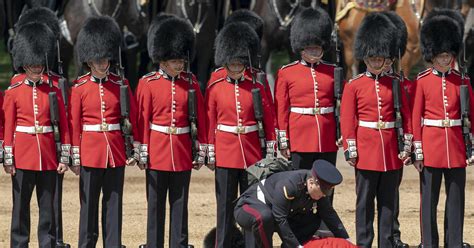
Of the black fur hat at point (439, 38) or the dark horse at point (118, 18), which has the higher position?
the black fur hat at point (439, 38)

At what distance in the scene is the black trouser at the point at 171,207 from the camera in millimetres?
11883

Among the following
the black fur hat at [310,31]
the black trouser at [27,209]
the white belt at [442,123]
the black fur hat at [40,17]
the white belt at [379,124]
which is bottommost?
the black trouser at [27,209]

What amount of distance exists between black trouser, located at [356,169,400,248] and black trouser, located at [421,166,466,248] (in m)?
0.19

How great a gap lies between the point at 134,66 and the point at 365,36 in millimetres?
5550

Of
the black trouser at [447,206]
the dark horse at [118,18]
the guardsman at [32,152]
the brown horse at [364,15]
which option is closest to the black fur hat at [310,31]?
the black trouser at [447,206]

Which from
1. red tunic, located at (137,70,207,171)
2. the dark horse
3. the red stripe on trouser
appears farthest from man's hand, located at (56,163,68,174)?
the dark horse

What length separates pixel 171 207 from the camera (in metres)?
11.9

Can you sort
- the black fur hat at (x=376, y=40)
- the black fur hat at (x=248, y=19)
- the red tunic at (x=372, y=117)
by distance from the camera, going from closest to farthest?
the red tunic at (x=372, y=117)
the black fur hat at (x=376, y=40)
the black fur hat at (x=248, y=19)

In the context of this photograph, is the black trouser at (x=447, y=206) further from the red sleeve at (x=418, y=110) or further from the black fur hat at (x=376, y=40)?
the black fur hat at (x=376, y=40)

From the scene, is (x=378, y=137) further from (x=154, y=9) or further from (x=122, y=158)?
(x=154, y=9)

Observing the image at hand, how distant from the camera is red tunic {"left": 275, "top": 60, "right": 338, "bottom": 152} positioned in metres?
12.2

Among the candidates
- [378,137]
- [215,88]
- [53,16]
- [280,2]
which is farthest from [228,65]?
[280,2]

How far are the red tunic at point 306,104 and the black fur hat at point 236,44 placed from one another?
26 centimetres

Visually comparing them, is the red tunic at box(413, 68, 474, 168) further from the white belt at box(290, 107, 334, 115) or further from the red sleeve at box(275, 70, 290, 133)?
the red sleeve at box(275, 70, 290, 133)
